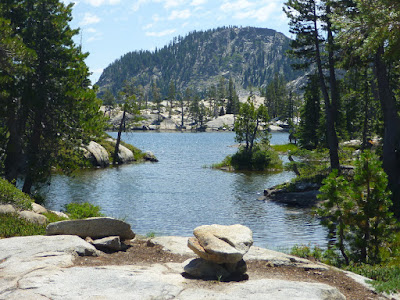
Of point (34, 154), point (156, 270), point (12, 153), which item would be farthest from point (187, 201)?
point (156, 270)

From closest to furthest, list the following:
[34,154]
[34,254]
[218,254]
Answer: [218,254] → [34,254] → [34,154]


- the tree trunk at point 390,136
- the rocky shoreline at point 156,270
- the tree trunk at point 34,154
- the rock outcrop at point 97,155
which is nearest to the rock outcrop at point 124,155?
the rock outcrop at point 97,155

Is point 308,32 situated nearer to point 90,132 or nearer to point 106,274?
point 90,132

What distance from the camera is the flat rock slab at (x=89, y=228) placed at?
1075 cm

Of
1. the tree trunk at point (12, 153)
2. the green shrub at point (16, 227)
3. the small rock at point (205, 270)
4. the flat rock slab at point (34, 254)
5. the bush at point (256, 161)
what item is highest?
the tree trunk at point (12, 153)

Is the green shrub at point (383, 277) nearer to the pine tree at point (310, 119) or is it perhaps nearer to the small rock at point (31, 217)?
the small rock at point (31, 217)

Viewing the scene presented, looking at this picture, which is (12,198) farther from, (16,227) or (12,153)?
(12,153)

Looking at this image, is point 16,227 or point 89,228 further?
point 16,227

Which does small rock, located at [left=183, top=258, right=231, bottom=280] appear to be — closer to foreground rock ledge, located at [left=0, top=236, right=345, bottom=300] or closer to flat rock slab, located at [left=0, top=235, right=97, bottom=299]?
foreground rock ledge, located at [left=0, top=236, right=345, bottom=300]

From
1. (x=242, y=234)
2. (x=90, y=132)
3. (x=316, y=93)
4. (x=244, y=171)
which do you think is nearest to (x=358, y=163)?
(x=242, y=234)

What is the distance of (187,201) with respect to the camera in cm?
3036

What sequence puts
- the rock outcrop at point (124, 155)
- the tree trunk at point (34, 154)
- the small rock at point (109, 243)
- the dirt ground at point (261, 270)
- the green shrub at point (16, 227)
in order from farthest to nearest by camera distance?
the rock outcrop at point (124, 155)
the tree trunk at point (34, 154)
the green shrub at point (16, 227)
the small rock at point (109, 243)
the dirt ground at point (261, 270)

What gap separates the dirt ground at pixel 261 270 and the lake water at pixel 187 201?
24.8 feet

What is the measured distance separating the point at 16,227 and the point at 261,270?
746 cm
